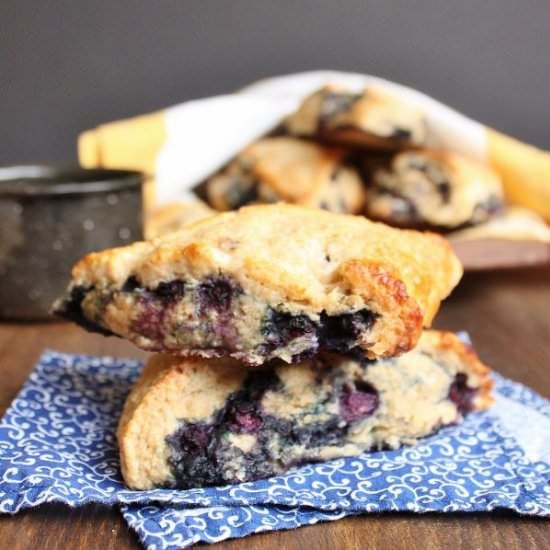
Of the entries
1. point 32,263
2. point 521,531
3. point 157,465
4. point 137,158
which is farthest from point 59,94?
point 521,531

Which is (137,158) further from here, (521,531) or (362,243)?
(521,531)

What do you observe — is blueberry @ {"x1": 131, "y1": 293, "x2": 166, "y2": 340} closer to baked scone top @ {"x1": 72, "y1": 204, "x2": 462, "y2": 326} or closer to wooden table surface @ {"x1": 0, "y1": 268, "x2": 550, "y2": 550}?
baked scone top @ {"x1": 72, "y1": 204, "x2": 462, "y2": 326}

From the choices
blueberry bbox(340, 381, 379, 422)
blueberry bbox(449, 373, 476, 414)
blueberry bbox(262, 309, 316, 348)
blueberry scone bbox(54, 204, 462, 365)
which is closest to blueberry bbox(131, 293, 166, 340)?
blueberry scone bbox(54, 204, 462, 365)

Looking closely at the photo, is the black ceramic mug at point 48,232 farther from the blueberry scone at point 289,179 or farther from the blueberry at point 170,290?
the blueberry at point 170,290

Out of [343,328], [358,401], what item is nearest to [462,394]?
[358,401]

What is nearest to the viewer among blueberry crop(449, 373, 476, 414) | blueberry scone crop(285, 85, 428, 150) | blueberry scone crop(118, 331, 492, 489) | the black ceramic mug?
blueberry scone crop(118, 331, 492, 489)

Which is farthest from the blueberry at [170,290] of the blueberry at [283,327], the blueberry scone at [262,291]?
the blueberry at [283,327]

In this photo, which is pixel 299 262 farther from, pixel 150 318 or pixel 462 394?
pixel 462 394
